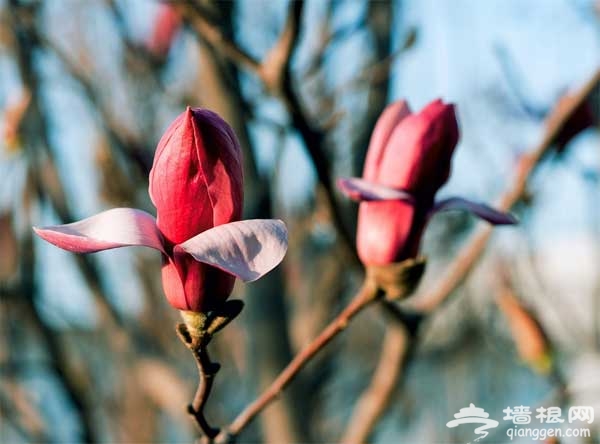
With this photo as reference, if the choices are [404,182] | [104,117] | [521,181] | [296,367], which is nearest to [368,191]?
[404,182]

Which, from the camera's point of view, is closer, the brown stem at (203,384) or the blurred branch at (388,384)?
the brown stem at (203,384)

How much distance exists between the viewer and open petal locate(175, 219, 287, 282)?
0.40m

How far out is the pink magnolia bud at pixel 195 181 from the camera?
0.44 m

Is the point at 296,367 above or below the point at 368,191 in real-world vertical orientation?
below

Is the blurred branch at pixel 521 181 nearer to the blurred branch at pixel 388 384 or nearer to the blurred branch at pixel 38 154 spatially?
the blurred branch at pixel 388 384

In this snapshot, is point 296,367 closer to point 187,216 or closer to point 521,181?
point 187,216

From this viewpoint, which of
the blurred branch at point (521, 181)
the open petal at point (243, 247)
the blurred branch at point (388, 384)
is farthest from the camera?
the blurred branch at point (388, 384)

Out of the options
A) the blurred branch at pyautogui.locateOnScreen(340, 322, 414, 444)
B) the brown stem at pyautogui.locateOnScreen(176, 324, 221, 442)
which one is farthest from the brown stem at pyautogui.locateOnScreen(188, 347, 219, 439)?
the blurred branch at pyautogui.locateOnScreen(340, 322, 414, 444)

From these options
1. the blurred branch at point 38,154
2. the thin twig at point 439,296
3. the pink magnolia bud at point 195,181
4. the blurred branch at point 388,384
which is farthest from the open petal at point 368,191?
the blurred branch at point 38,154

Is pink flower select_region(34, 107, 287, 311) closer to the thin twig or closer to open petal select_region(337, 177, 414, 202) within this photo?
open petal select_region(337, 177, 414, 202)

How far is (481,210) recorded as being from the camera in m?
0.55

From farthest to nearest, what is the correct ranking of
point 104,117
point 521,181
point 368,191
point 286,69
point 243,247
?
point 104,117 < point 521,181 < point 286,69 < point 368,191 < point 243,247

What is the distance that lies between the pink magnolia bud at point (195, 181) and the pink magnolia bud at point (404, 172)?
0.52 feet

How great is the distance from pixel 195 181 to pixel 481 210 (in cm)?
23
